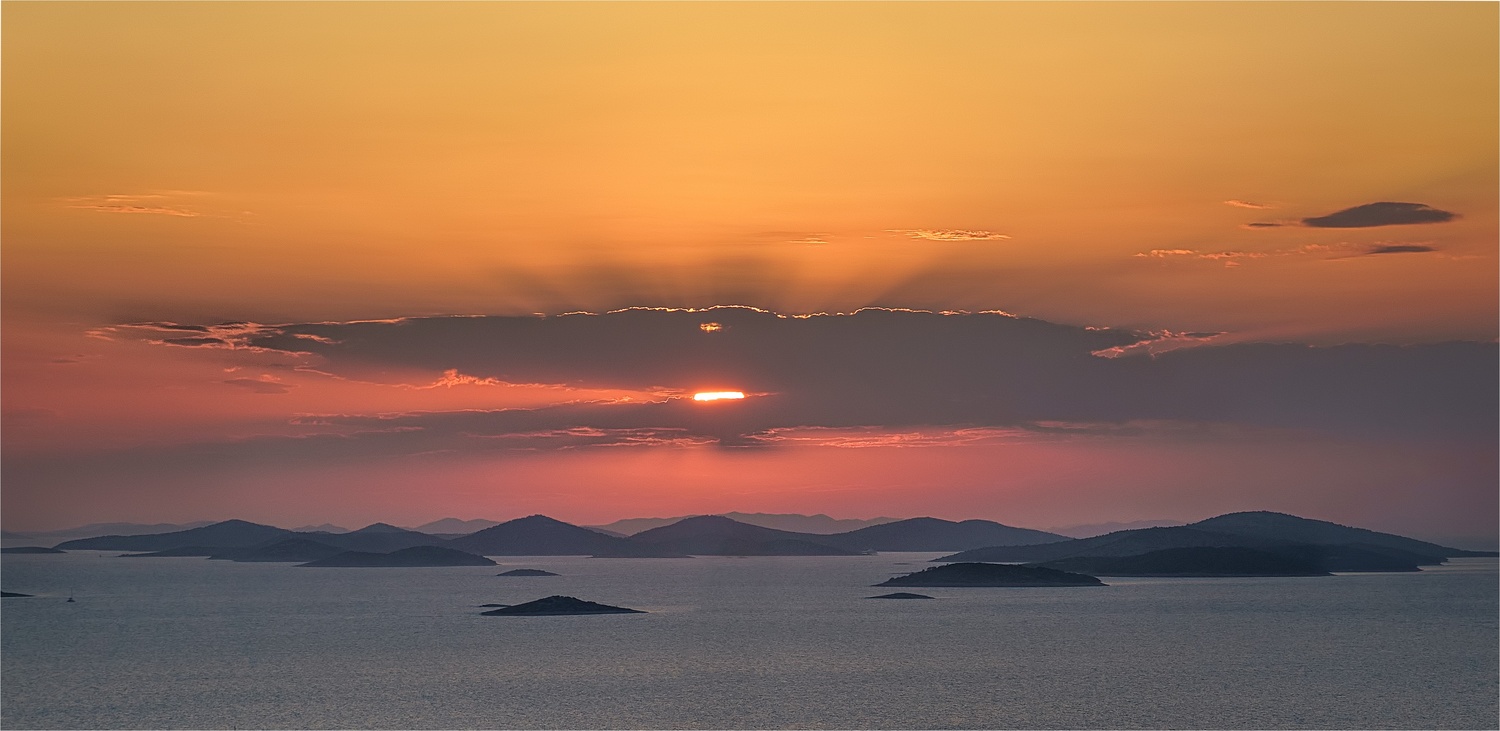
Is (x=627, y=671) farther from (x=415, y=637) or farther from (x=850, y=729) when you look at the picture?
(x=415, y=637)

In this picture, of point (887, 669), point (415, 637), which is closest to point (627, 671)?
point (887, 669)

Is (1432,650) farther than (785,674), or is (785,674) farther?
(1432,650)

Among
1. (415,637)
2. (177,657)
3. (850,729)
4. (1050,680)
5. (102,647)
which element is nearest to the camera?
(850,729)

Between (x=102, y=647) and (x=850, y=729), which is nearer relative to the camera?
(x=850, y=729)

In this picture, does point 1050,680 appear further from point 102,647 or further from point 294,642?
point 102,647

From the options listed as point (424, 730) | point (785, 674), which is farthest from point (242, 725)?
point (785, 674)

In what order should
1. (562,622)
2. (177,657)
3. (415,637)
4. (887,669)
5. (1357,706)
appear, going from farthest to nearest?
(562,622) → (415,637) → (177,657) → (887,669) → (1357,706)

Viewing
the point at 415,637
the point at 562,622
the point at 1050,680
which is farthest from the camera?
the point at 562,622

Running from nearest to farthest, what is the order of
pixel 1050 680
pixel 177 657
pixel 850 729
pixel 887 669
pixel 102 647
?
pixel 850 729
pixel 1050 680
pixel 887 669
pixel 177 657
pixel 102 647

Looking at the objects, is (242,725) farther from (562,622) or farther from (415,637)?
(562,622)
